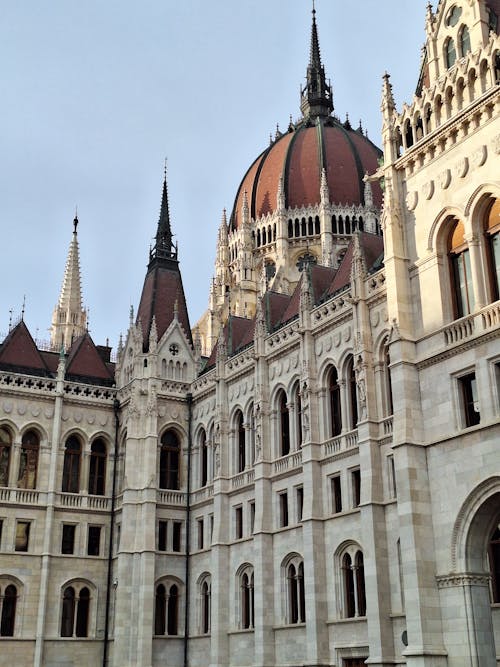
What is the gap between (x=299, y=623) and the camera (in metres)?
31.7

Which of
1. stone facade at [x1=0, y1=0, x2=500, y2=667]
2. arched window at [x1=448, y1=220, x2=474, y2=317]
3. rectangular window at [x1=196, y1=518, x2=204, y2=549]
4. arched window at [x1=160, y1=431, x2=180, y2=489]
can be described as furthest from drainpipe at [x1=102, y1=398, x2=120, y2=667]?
arched window at [x1=448, y1=220, x2=474, y2=317]

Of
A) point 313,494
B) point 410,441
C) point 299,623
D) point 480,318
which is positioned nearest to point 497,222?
point 480,318

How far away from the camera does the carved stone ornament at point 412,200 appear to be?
24562 millimetres

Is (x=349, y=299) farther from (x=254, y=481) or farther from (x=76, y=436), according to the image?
(x=76, y=436)

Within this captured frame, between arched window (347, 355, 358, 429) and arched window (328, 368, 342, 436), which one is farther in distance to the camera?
arched window (328, 368, 342, 436)

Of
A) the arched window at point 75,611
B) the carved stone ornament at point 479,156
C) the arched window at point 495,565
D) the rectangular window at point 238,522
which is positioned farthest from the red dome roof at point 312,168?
the arched window at point 495,565

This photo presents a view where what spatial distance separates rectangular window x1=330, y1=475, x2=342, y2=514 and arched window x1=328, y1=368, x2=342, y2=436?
181 centimetres

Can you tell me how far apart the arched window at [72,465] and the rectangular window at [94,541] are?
6.87 ft

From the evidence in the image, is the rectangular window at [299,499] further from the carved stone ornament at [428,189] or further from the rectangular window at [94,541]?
the carved stone ornament at [428,189]

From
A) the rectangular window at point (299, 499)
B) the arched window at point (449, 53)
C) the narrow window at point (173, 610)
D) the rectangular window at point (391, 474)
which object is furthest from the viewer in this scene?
the narrow window at point (173, 610)

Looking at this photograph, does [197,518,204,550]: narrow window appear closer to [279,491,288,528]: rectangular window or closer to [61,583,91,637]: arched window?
[61,583,91,637]: arched window

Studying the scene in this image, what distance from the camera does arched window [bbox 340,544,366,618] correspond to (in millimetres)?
29203

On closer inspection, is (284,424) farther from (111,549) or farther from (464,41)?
(464,41)

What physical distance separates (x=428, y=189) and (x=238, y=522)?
62.5ft
